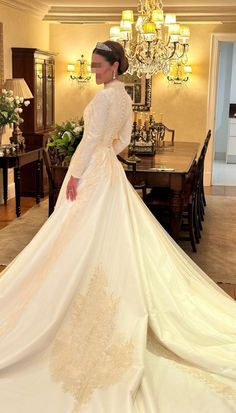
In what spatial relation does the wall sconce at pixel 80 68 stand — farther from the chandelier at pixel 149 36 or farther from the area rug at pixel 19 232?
the area rug at pixel 19 232

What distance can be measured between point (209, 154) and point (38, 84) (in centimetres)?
291

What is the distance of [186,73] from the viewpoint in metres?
7.81

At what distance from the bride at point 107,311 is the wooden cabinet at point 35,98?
157 inches

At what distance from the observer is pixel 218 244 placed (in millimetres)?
5105

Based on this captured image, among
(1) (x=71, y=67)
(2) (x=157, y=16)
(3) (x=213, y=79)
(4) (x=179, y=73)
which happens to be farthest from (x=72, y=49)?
(2) (x=157, y=16)

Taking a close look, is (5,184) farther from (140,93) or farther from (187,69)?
(187,69)

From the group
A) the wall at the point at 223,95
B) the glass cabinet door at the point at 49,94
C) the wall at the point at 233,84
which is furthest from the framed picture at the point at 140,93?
the wall at the point at 233,84

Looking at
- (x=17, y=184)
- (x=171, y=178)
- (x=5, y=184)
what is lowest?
(x=5, y=184)

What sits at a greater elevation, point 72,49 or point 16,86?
point 72,49

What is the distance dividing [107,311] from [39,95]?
5.11 meters

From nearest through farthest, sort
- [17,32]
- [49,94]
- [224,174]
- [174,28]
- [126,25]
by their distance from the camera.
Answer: [126,25] < [174,28] < [17,32] < [49,94] < [224,174]

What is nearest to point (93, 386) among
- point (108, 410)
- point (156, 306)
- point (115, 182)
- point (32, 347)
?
point (108, 410)

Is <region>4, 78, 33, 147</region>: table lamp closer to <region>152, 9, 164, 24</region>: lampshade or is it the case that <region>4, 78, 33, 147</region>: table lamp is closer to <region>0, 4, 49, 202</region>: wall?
<region>0, 4, 49, 202</region>: wall

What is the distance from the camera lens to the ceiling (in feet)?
23.4
